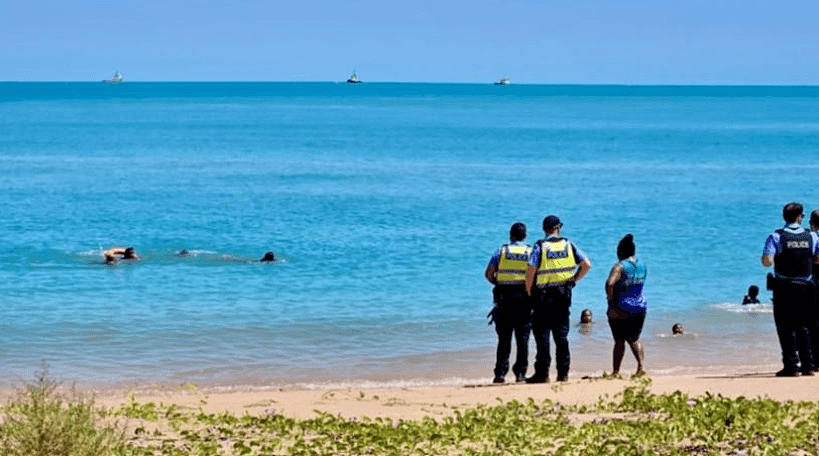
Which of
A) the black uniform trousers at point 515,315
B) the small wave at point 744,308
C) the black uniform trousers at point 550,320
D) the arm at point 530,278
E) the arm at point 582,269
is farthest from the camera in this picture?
the small wave at point 744,308

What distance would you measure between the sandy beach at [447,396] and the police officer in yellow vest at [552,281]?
48cm

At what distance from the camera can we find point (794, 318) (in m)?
13.3

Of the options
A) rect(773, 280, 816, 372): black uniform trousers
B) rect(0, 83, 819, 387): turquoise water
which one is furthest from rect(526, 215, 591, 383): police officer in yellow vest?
rect(0, 83, 819, 387): turquoise water

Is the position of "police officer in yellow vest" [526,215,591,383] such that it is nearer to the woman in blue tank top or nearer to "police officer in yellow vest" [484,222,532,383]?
"police officer in yellow vest" [484,222,532,383]

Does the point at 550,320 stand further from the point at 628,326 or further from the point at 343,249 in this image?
the point at 343,249

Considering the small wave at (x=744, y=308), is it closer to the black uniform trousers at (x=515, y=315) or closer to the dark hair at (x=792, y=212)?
the dark hair at (x=792, y=212)

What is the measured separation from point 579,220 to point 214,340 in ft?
68.4

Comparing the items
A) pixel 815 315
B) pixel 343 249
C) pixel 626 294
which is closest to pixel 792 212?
pixel 815 315

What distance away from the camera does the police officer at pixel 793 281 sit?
12.9 m

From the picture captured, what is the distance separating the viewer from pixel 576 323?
2075 centimetres

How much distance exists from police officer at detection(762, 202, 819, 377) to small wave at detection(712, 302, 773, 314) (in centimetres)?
885

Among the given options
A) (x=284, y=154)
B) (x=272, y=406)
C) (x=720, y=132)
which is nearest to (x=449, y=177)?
(x=284, y=154)

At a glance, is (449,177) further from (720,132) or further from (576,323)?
(720,132)

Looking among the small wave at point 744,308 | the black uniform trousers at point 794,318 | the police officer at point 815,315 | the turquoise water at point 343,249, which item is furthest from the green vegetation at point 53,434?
the small wave at point 744,308
